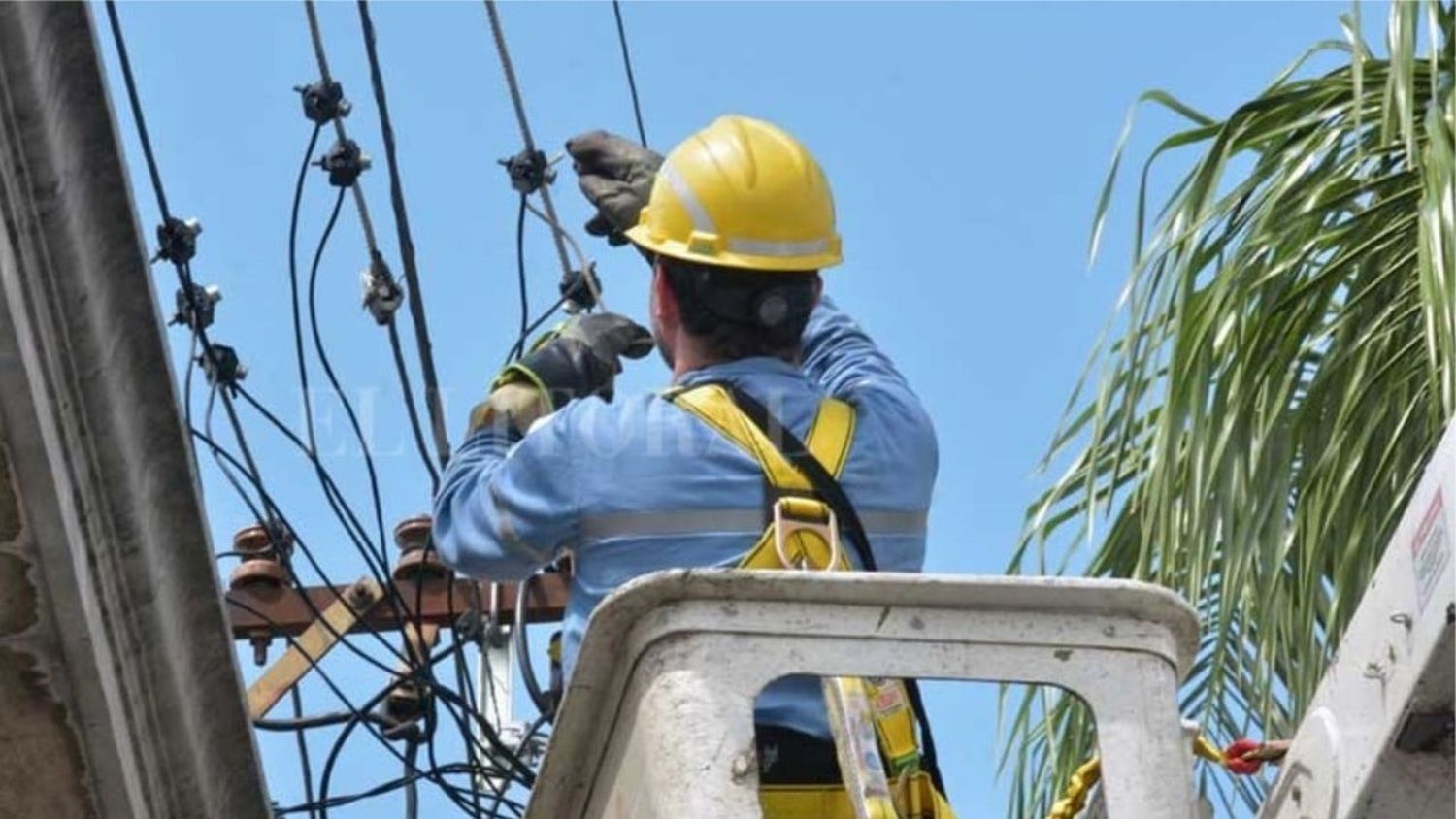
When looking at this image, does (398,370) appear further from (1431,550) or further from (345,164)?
(1431,550)

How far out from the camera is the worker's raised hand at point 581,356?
22.2 feet

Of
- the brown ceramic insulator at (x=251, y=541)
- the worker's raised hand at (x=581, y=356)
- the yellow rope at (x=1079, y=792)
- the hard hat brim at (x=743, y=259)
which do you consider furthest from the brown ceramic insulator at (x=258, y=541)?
the yellow rope at (x=1079, y=792)

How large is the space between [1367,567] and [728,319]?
6.80ft

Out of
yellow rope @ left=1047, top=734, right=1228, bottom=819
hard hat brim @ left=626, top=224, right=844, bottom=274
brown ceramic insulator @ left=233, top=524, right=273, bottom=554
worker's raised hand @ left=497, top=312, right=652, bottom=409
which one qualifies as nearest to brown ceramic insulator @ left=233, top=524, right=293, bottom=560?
brown ceramic insulator @ left=233, top=524, right=273, bottom=554

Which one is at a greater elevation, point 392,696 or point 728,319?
point 728,319

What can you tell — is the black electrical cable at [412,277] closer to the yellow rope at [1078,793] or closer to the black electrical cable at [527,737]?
the black electrical cable at [527,737]

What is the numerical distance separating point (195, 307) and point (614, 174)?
2.88 m

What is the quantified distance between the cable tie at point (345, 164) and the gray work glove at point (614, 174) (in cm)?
350

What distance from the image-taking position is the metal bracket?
9742 millimetres

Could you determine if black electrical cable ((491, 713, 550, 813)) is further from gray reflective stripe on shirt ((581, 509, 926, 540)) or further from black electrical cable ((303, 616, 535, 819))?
gray reflective stripe on shirt ((581, 509, 926, 540))

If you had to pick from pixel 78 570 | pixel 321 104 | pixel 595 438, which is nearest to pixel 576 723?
pixel 595 438

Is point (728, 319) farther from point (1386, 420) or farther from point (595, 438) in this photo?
point (1386, 420)

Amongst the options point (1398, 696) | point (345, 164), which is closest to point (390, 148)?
point (345, 164)

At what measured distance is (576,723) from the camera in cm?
546
